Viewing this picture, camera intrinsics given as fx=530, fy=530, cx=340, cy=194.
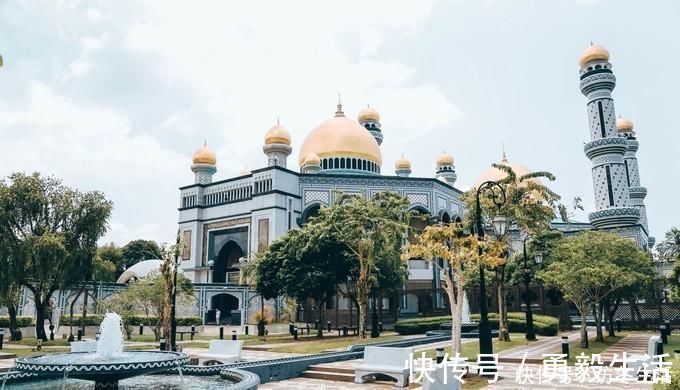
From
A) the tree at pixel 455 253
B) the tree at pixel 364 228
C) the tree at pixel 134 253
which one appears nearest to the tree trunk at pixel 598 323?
the tree at pixel 364 228

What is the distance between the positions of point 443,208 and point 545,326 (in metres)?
24.0

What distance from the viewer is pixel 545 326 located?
23.1 meters

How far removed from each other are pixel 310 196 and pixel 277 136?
20.2 ft

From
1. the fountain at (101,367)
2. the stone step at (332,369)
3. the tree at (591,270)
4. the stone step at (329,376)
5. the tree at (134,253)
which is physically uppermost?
the tree at (134,253)

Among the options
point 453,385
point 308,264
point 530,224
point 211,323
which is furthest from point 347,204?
point 211,323

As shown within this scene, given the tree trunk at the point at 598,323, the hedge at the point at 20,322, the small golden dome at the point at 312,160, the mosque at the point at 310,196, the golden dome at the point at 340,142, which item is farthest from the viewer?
the golden dome at the point at 340,142

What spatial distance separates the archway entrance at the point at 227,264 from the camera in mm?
44062

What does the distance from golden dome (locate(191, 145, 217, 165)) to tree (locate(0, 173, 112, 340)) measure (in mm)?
21654

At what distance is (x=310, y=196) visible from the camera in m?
42.6

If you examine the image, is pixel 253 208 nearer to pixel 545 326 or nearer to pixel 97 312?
pixel 97 312

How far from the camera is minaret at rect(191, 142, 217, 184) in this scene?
46719 mm

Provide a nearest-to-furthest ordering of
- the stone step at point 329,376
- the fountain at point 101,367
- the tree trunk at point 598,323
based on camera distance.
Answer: the fountain at point 101,367 < the stone step at point 329,376 < the tree trunk at point 598,323

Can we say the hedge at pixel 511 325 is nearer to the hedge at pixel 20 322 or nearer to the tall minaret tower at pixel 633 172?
the hedge at pixel 20 322

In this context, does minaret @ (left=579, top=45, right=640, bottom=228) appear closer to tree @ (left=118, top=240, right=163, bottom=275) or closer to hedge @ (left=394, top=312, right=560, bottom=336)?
hedge @ (left=394, top=312, right=560, bottom=336)
